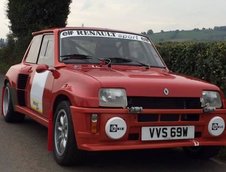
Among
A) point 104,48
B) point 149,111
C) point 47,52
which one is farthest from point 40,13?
point 149,111

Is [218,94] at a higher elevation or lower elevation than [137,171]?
higher

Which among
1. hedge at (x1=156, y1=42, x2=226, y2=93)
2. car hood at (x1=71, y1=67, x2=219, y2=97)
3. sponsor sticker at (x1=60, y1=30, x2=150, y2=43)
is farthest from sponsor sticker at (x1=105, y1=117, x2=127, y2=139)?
hedge at (x1=156, y1=42, x2=226, y2=93)

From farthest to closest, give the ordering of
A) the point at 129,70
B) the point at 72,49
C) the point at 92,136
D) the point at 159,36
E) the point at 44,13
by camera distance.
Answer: the point at 44,13, the point at 159,36, the point at 72,49, the point at 129,70, the point at 92,136

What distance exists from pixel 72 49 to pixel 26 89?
138cm

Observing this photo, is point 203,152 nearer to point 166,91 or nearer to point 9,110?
point 166,91

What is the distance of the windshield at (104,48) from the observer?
21.7 feet

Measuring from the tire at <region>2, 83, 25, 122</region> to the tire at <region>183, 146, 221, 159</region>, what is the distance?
345cm

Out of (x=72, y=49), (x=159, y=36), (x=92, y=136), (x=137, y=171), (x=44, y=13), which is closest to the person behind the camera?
(x=92, y=136)

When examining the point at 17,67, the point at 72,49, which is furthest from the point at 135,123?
the point at 17,67

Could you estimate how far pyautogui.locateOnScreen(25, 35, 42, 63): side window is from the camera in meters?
7.91

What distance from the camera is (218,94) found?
18.9ft

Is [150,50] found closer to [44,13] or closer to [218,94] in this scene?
[218,94]

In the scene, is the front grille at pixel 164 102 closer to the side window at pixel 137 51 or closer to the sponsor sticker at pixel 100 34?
the side window at pixel 137 51

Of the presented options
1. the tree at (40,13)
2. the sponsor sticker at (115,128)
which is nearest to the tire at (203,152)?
the sponsor sticker at (115,128)
